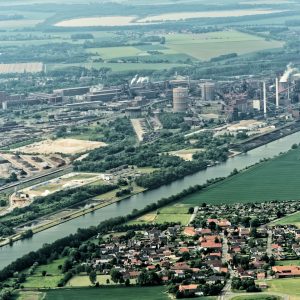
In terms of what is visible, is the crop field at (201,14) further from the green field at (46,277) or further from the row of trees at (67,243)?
the green field at (46,277)

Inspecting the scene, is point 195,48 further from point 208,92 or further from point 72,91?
point 208,92

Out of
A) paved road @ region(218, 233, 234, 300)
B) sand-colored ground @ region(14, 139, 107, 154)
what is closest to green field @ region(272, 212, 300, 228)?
paved road @ region(218, 233, 234, 300)

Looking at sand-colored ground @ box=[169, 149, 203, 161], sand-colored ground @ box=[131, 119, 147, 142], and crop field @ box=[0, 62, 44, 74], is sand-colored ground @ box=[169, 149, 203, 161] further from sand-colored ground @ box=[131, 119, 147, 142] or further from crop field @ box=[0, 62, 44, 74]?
crop field @ box=[0, 62, 44, 74]

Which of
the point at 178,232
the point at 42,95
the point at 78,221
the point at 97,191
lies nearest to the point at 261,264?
the point at 178,232

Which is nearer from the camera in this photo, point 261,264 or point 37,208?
point 261,264

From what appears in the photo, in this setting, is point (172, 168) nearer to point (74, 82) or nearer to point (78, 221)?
point (78, 221)

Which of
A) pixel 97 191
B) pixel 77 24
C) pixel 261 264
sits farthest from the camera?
pixel 77 24

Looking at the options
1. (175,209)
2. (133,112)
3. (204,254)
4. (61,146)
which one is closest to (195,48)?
(133,112)

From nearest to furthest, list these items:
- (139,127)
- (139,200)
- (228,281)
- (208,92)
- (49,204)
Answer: (228,281) < (49,204) < (139,200) < (139,127) < (208,92)

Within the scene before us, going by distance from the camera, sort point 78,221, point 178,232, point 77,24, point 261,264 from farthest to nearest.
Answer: point 77,24, point 78,221, point 178,232, point 261,264
